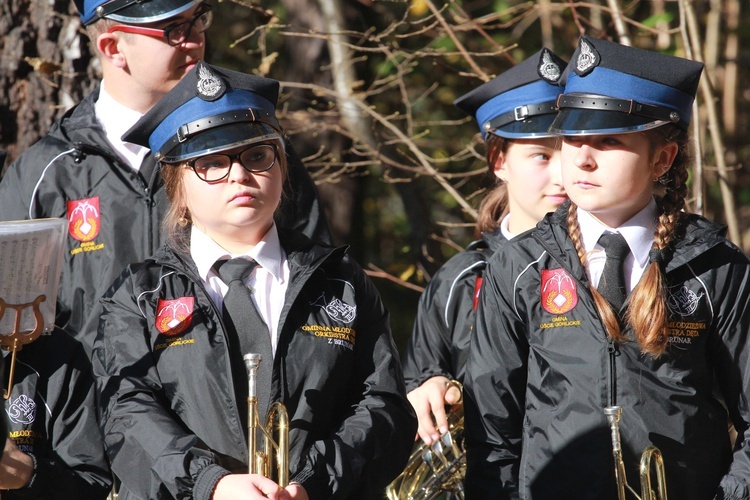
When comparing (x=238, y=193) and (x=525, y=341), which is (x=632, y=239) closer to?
(x=525, y=341)

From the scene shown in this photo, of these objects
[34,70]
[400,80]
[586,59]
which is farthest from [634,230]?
[34,70]

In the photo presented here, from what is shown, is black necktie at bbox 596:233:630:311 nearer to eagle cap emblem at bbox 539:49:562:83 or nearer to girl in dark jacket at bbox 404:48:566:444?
girl in dark jacket at bbox 404:48:566:444

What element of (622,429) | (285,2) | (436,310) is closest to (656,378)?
(622,429)

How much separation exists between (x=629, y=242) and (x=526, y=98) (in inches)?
45.8

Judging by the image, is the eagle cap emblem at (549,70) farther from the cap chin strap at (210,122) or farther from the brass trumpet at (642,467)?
the brass trumpet at (642,467)

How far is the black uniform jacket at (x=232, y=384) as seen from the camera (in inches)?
137

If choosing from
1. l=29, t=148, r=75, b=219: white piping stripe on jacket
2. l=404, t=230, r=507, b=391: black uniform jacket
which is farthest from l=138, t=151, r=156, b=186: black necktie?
l=404, t=230, r=507, b=391: black uniform jacket

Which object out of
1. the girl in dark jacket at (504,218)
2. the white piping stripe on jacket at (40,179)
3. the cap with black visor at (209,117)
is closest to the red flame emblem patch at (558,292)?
the girl in dark jacket at (504,218)

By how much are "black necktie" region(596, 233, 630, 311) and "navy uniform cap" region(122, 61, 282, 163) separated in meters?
1.22

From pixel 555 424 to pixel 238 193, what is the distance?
1320 millimetres

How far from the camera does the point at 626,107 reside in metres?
3.62

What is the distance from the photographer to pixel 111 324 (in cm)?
371

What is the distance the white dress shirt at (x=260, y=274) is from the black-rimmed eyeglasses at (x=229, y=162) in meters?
0.23

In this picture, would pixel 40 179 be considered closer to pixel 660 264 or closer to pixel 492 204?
pixel 492 204
